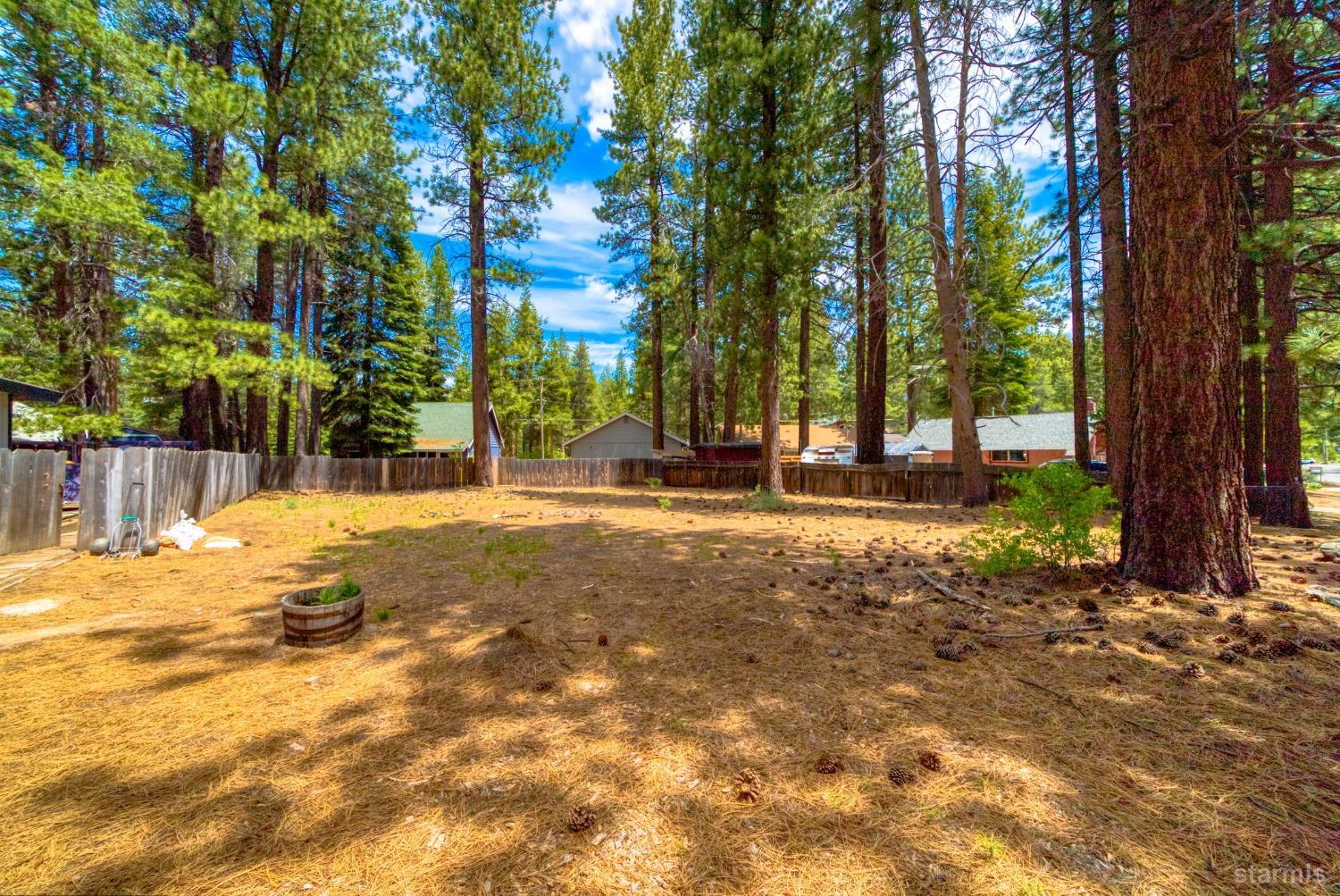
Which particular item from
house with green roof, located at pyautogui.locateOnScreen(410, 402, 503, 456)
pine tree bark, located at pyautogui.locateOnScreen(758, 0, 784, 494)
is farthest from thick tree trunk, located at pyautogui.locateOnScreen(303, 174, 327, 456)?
pine tree bark, located at pyautogui.locateOnScreen(758, 0, 784, 494)

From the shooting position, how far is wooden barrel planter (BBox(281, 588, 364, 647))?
3.40 metres

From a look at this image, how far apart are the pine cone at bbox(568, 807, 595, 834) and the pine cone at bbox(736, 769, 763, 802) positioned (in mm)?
543

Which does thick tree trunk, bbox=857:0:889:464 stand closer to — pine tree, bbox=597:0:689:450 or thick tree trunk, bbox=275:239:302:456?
pine tree, bbox=597:0:689:450

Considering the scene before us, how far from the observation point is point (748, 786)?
193 cm

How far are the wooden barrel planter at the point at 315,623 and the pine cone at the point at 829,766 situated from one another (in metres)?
3.20

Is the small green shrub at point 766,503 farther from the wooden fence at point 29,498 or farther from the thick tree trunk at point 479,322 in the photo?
the wooden fence at point 29,498

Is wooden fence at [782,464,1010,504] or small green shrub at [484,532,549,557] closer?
small green shrub at [484,532,549,557]

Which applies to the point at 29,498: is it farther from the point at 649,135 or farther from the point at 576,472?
the point at 649,135

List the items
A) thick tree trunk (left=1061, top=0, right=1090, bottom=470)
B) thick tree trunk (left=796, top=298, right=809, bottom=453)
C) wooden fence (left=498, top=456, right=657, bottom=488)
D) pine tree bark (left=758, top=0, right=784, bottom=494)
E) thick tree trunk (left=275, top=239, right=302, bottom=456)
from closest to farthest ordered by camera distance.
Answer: thick tree trunk (left=1061, top=0, right=1090, bottom=470)
pine tree bark (left=758, top=0, right=784, bottom=494)
wooden fence (left=498, top=456, right=657, bottom=488)
thick tree trunk (left=275, top=239, right=302, bottom=456)
thick tree trunk (left=796, top=298, right=809, bottom=453)

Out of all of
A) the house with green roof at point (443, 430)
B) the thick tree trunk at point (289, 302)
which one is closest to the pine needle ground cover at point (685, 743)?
the thick tree trunk at point (289, 302)

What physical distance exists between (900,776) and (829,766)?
0.86 ft

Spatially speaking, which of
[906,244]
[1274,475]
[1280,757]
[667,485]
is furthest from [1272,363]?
[667,485]

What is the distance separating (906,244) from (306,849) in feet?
45.6

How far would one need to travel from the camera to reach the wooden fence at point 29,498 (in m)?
5.69
